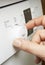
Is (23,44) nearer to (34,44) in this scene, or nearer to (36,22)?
(34,44)

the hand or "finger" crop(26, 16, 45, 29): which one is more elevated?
"finger" crop(26, 16, 45, 29)

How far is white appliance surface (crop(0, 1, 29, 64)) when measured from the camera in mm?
437

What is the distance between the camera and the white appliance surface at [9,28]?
437 millimetres

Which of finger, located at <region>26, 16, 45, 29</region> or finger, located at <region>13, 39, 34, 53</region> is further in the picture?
finger, located at <region>26, 16, 45, 29</region>

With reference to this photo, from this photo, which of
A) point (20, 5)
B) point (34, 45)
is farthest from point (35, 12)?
point (34, 45)

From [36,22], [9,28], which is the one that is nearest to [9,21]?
[9,28]

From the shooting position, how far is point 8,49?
452 millimetres

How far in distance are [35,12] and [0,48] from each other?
221mm

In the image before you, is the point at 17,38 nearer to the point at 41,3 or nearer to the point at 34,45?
the point at 34,45

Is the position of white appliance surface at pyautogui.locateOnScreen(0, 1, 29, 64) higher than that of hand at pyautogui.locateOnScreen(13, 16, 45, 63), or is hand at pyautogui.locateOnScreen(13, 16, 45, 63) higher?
white appliance surface at pyautogui.locateOnScreen(0, 1, 29, 64)

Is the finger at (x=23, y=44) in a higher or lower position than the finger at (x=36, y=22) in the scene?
lower

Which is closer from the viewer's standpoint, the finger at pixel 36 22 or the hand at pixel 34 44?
the hand at pixel 34 44

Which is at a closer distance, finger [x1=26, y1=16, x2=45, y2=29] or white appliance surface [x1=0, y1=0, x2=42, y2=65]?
white appliance surface [x1=0, y1=0, x2=42, y2=65]

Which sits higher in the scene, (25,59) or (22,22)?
(22,22)
